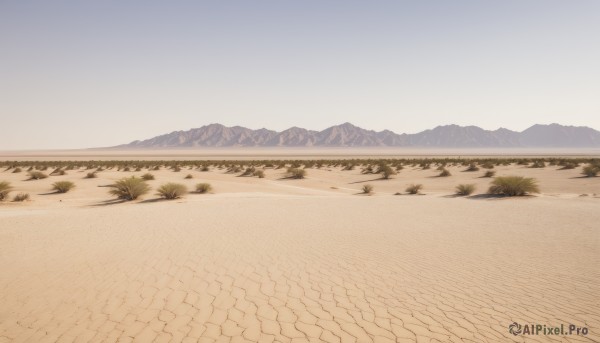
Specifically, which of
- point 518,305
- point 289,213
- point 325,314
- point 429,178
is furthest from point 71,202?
point 429,178

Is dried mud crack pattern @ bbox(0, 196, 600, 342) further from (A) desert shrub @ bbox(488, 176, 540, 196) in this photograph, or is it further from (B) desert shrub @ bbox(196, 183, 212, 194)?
(B) desert shrub @ bbox(196, 183, 212, 194)

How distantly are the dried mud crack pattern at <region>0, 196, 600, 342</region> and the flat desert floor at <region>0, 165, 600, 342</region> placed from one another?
0.03 meters

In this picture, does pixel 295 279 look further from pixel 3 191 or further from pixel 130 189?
pixel 3 191

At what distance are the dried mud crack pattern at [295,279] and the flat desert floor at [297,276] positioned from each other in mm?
27

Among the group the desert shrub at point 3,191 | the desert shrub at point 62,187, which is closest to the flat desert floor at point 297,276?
the desert shrub at point 3,191

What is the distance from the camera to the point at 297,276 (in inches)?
225

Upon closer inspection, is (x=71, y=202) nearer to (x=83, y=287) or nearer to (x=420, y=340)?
(x=83, y=287)

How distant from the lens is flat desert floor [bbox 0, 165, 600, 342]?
403cm

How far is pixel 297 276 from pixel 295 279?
14cm

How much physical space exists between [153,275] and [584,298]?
7.02m

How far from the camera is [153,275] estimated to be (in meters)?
5.71

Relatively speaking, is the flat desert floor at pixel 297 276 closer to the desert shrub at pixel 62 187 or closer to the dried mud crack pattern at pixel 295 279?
the dried mud crack pattern at pixel 295 279

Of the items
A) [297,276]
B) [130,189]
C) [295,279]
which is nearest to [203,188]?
[130,189]

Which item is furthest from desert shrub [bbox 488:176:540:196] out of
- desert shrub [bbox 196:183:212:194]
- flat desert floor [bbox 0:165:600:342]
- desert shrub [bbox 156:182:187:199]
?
desert shrub [bbox 156:182:187:199]
